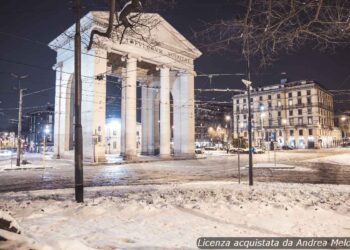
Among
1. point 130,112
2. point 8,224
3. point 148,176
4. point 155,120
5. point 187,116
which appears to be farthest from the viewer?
point 155,120

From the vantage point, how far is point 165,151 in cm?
3962

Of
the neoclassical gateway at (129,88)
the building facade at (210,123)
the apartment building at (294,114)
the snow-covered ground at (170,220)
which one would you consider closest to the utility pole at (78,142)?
the snow-covered ground at (170,220)

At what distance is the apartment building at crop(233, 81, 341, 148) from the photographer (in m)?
93.2

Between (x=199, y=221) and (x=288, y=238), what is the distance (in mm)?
1800

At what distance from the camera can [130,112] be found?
35969 millimetres

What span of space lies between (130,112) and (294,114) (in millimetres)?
73327

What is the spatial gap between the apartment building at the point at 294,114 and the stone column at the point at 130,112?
6000 cm

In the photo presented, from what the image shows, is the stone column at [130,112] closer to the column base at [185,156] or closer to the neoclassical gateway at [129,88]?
the neoclassical gateway at [129,88]

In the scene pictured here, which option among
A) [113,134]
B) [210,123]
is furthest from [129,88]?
[210,123]

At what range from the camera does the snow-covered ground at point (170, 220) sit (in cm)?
530

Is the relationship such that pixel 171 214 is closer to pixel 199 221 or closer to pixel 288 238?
pixel 199 221

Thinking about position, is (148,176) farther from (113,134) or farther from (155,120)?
(113,134)

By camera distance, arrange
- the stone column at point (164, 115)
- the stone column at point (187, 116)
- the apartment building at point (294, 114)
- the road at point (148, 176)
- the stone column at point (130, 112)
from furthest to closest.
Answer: the apartment building at point (294, 114)
the stone column at point (187, 116)
the stone column at point (164, 115)
the stone column at point (130, 112)
the road at point (148, 176)

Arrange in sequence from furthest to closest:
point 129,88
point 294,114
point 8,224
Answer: point 294,114 → point 129,88 → point 8,224
